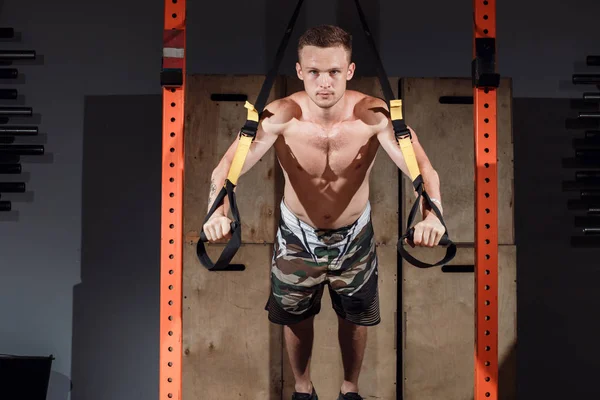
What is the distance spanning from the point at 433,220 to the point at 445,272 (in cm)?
115

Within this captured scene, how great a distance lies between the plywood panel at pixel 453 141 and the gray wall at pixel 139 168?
416 millimetres

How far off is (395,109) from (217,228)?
2.52 feet

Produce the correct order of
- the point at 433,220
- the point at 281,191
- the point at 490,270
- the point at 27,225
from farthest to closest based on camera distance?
the point at 27,225 < the point at 281,191 < the point at 490,270 < the point at 433,220

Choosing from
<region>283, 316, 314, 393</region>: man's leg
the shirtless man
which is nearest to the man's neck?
the shirtless man

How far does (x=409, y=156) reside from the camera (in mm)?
2309

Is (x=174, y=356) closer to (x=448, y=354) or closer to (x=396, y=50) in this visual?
(x=448, y=354)

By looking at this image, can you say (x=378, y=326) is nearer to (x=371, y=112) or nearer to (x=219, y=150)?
(x=219, y=150)

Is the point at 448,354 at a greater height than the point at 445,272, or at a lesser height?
lesser

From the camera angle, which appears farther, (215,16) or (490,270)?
(215,16)

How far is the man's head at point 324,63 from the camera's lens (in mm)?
2354

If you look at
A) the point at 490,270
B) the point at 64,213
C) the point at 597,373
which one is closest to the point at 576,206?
the point at 597,373

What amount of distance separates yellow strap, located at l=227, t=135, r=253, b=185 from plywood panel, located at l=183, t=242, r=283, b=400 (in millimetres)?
980

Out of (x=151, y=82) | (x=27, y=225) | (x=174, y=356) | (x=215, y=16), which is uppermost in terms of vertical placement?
(x=215, y=16)

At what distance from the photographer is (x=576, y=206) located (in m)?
3.76
